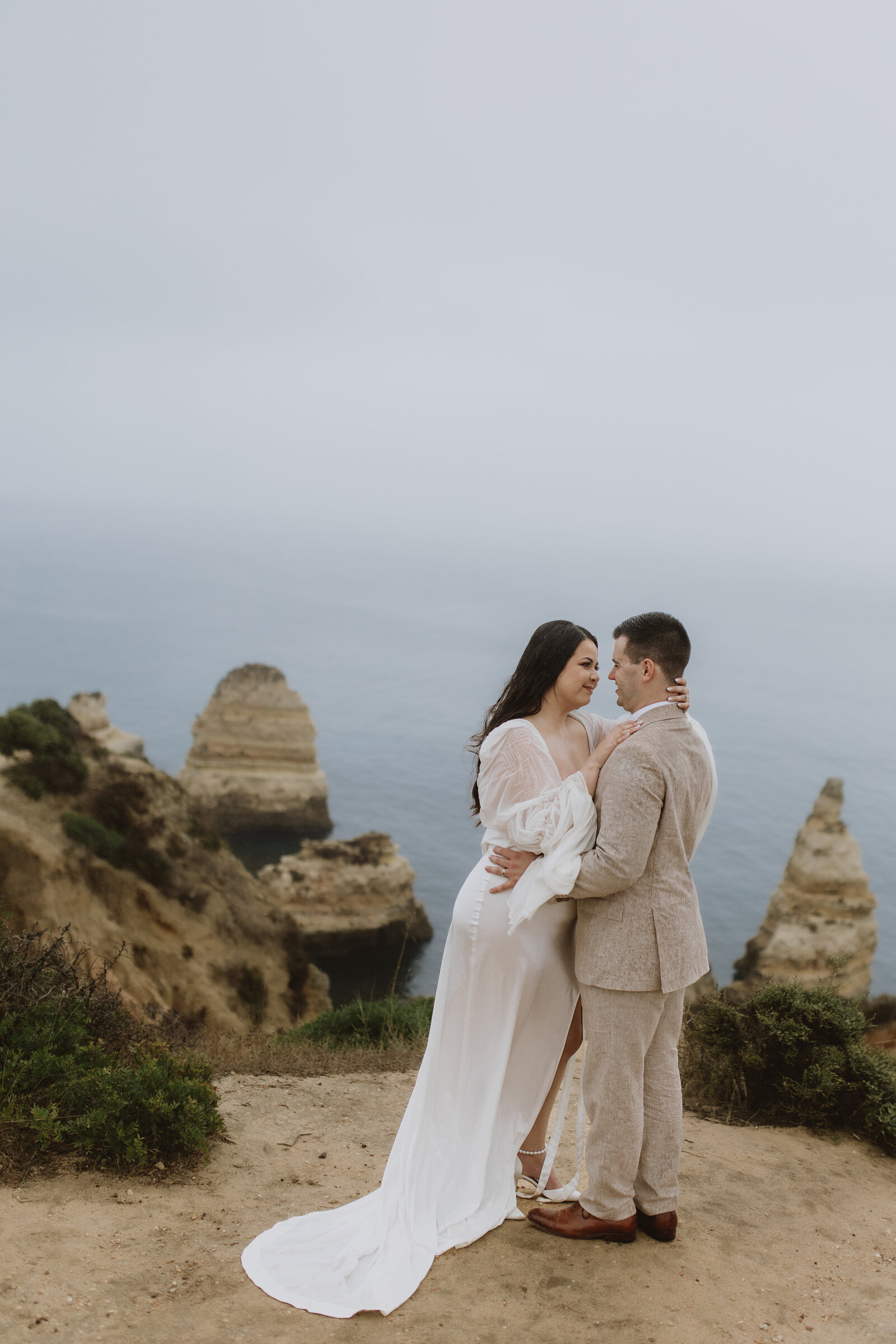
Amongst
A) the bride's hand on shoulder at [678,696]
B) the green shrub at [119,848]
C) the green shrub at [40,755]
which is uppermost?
the bride's hand on shoulder at [678,696]

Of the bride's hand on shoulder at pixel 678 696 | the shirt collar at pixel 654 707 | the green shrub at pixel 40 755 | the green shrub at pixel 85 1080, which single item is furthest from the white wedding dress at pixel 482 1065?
the green shrub at pixel 40 755

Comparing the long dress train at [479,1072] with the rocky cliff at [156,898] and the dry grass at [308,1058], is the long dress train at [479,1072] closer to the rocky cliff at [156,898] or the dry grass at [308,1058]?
the dry grass at [308,1058]

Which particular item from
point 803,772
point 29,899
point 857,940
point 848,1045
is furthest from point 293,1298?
point 803,772

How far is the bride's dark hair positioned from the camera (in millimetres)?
4125

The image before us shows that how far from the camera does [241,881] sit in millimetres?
25094

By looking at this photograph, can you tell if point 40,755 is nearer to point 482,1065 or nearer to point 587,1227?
point 482,1065

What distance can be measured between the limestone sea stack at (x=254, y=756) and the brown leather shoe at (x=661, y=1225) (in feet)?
146

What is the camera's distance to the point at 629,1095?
12.8 feet

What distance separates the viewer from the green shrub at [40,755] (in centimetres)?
2167

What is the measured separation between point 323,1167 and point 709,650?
19931 centimetres

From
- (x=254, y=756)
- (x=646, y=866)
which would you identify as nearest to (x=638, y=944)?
(x=646, y=866)

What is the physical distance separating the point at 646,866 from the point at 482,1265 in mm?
1863

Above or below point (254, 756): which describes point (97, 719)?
above

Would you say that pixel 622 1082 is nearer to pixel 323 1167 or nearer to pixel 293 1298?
pixel 293 1298
